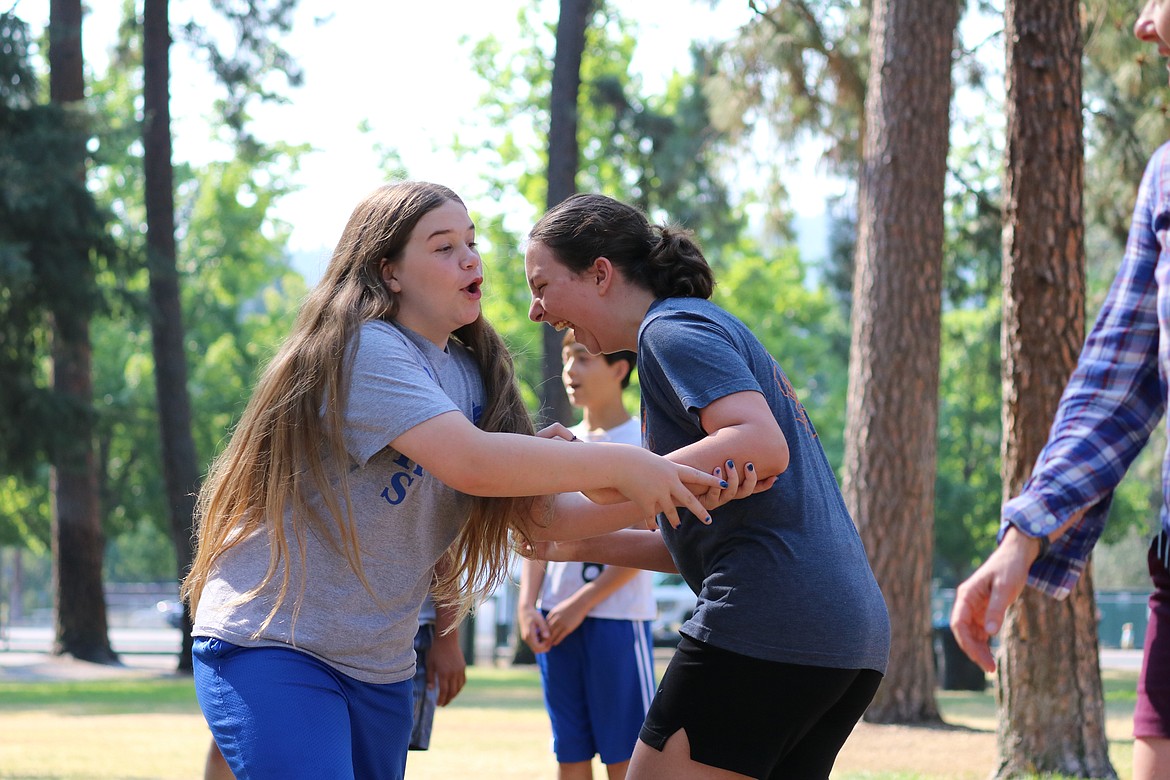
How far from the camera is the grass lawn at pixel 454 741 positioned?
8.70 metres

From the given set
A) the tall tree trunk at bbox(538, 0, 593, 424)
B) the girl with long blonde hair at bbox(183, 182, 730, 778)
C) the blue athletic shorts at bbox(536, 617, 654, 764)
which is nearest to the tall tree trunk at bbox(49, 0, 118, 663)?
the tall tree trunk at bbox(538, 0, 593, 424)

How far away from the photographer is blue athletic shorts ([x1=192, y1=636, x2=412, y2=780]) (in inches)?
109

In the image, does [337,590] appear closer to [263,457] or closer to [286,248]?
[263,457]

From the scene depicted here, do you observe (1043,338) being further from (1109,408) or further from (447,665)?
(1109,408)

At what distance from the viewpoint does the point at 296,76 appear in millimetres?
22312

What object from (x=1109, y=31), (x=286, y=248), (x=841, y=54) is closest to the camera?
(x=1109, y=31)

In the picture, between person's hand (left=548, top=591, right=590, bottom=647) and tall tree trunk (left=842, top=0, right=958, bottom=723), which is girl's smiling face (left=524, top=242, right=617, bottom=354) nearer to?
person's hand (left=548, top=591, right=590, bottom=647)

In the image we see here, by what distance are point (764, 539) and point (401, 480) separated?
0.83m

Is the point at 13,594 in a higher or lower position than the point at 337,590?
lower

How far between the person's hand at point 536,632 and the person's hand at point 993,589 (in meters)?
3.26

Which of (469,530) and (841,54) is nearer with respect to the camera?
(469,530)

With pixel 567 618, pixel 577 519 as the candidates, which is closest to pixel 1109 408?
pixel 577 519

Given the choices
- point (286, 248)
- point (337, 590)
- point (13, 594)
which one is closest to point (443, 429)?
point (337, 590)

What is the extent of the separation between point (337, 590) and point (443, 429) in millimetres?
456
